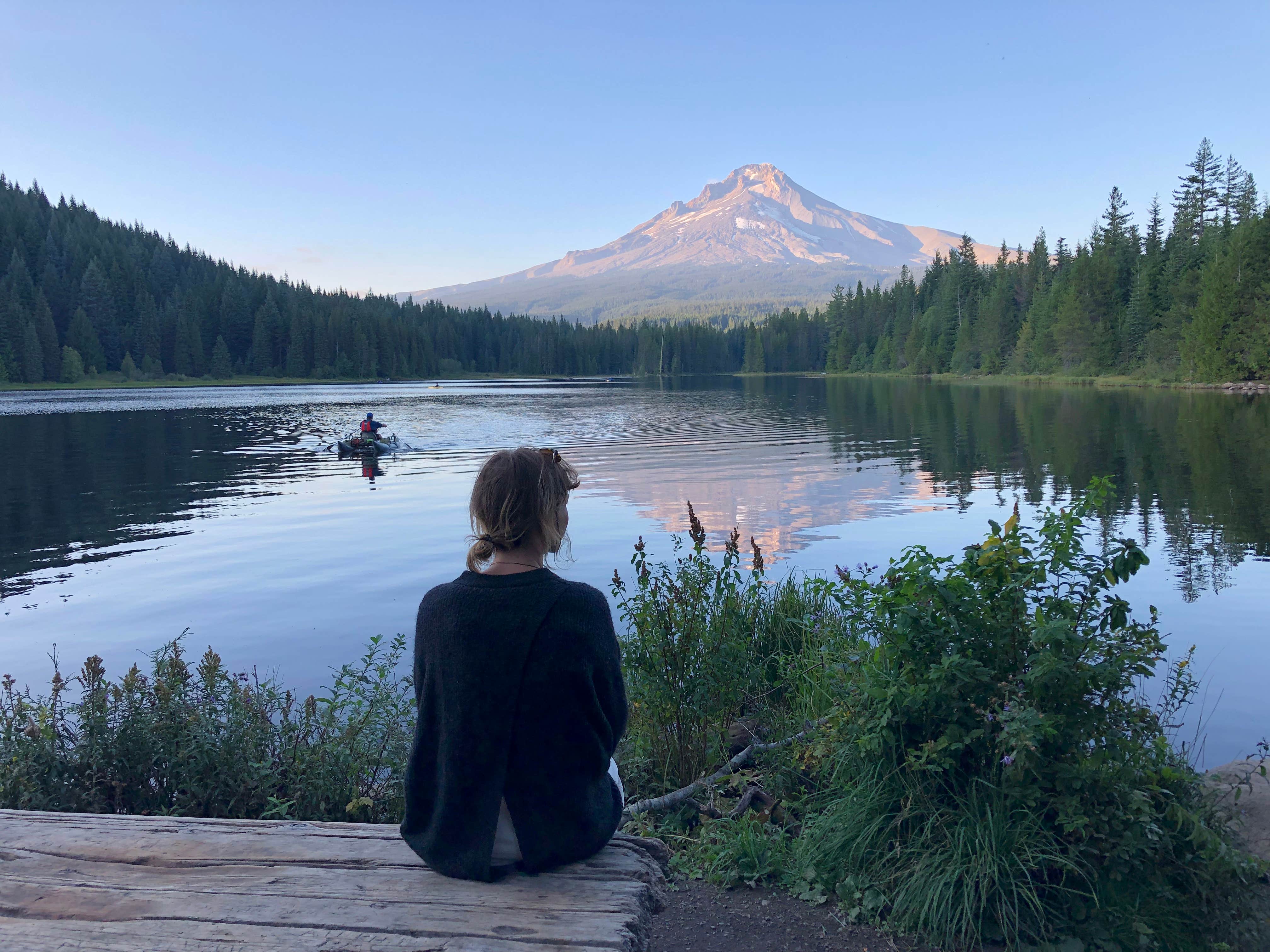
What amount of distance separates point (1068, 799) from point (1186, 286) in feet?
253

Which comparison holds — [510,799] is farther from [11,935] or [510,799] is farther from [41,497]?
[41,497]

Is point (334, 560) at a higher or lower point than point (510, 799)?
lower

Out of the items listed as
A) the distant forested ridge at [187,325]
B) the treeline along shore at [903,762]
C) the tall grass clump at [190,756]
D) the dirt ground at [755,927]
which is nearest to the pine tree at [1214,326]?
the treeline along shore at [903,762]

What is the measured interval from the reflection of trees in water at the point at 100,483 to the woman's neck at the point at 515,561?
42.1ft

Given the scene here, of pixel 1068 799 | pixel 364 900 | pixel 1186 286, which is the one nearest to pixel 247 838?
pixel 364 900

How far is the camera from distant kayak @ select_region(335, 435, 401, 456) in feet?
106

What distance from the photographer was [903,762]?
174 inches

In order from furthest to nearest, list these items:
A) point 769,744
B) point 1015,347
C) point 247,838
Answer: point 1015,347 < point 769,744 < point 247,838

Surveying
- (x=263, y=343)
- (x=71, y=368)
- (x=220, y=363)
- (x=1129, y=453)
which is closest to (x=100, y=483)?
(x=1129, y=453)

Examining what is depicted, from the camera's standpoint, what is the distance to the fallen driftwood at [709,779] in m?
5.44

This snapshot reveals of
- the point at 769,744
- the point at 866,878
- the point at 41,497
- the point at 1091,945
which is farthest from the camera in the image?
the point at 41,497

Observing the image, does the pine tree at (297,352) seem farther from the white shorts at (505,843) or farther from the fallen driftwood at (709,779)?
the white shorts at (505,843)

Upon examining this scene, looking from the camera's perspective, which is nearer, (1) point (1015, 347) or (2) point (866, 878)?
(2) point (866, 878)

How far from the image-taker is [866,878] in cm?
415
